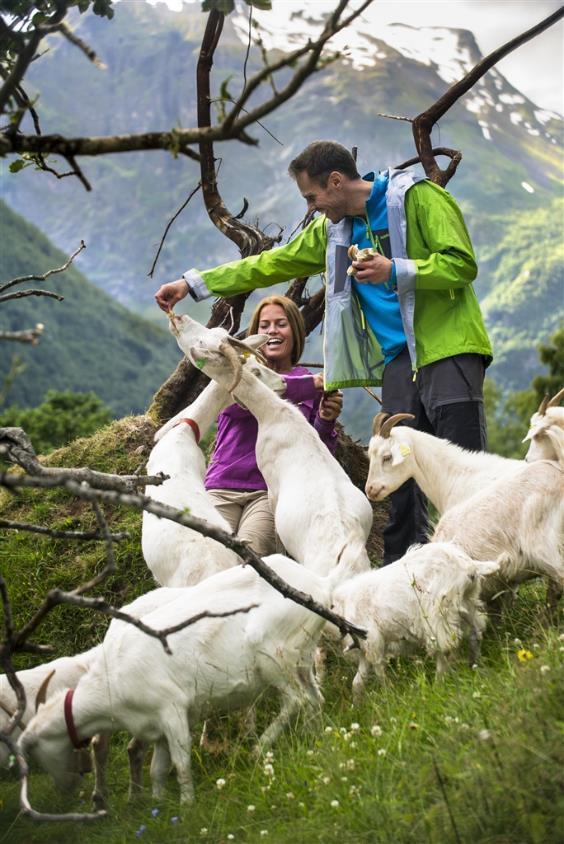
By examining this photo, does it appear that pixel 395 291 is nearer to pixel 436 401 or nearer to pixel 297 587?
pixel 436 401

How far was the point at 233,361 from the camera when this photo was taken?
6.34 metres

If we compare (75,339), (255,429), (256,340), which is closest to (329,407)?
(255,429)

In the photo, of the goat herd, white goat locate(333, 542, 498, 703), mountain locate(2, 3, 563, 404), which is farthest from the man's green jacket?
mountain locate(2, 3, 563, 404)

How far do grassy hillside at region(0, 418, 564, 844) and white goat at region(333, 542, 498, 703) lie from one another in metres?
0.11

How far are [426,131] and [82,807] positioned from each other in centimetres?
516

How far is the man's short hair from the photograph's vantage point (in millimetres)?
6023

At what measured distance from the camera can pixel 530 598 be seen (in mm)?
5973

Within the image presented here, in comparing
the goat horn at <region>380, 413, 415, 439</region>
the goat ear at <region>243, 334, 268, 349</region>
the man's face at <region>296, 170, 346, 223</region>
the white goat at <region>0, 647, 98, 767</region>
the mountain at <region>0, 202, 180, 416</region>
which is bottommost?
the mountain at <region>0, 202, 180, 416</region>

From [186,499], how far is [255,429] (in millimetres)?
997

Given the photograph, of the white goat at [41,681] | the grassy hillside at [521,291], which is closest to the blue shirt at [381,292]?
the white goat at [41,681]

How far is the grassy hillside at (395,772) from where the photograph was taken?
3.37 m

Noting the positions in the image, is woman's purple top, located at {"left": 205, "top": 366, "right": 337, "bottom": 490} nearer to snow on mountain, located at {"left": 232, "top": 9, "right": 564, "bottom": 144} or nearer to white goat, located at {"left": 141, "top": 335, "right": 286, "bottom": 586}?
white goat, located at {"left": 141, "top": 335, "right": 286, "bottom": 586}

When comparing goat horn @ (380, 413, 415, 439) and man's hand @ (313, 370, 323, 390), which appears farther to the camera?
man's hand @ (313, 370, 323, 390)

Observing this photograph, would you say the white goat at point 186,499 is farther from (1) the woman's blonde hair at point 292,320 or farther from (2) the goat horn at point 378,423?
(2) the goat horn at point 378,423
